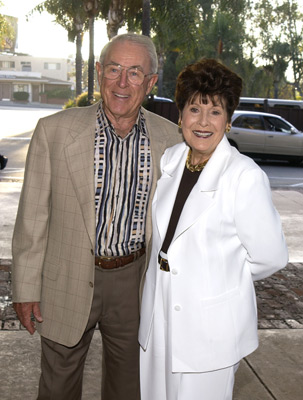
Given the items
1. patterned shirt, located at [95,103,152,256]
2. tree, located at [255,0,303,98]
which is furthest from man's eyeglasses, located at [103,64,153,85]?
tree, located at [255,0,303,98]

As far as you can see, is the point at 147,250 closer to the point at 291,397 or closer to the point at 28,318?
the point at 28,318

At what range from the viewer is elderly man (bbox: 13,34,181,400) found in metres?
2.87

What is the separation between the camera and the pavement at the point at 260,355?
13.3ft

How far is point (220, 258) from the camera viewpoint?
8.29 feet

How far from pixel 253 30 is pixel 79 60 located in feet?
87.6

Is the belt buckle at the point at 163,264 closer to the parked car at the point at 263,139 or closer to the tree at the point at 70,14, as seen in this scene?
the parked car at the point at 263,139

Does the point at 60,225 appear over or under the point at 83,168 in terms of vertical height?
under

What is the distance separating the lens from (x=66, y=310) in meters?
2.96

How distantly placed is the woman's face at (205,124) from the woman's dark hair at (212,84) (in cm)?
2

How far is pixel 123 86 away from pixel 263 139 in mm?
16693

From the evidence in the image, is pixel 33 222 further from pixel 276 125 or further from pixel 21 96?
pixel 21 96

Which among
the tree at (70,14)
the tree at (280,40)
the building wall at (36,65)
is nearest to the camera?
the tree at (70,14)

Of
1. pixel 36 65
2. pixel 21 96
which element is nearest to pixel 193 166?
pixel 21 96

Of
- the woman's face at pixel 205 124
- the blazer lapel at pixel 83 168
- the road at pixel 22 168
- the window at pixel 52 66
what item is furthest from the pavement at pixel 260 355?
the window at pixel 52 66
